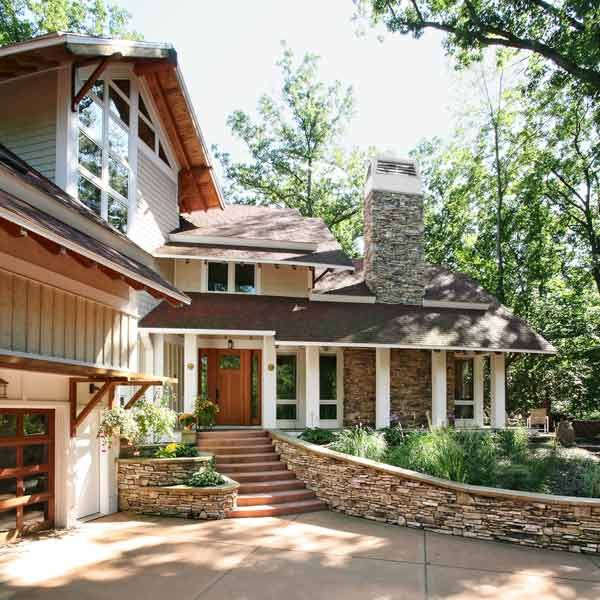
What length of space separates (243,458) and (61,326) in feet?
18.2

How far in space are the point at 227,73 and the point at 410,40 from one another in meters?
12.4

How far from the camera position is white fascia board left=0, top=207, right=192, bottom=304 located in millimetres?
5186

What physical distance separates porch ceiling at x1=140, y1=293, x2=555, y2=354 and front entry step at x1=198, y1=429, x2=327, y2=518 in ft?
8.30

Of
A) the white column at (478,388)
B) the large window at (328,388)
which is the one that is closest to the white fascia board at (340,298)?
the large window at (328,388)

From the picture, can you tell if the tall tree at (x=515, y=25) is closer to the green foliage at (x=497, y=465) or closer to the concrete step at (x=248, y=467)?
the green foliage at (x=497, y=465)

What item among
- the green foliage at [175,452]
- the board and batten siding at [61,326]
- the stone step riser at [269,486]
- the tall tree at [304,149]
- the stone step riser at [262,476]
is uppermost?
the tall tree at [304,149]

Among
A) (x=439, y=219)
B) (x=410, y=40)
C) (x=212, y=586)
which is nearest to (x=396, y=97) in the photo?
(x=439, y=219)

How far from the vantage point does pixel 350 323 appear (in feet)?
47.6

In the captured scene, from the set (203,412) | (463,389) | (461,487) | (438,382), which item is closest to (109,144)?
(203,412)

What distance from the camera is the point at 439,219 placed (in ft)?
89.7

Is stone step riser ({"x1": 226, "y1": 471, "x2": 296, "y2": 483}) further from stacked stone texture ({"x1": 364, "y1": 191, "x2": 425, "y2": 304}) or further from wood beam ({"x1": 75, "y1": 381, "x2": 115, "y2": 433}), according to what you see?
stacked stone texture ({"x1": 364, "y1": 191, "x2": 425, "y2": 304})

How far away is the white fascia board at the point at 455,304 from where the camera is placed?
16.3m

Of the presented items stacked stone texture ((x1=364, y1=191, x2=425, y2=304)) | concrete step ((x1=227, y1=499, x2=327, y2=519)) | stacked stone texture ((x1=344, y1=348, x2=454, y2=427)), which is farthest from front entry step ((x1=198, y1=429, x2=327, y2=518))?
stacked stone texture ((x1=364, y1=191, x2=425, y2=304))

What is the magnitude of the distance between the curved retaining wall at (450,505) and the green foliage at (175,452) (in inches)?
91.6
